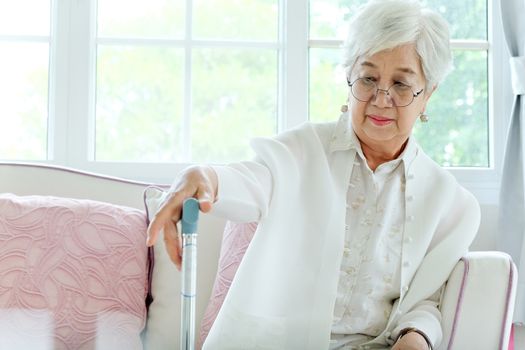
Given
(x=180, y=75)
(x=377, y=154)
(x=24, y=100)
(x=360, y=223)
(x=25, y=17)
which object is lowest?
(x=360, y=223)

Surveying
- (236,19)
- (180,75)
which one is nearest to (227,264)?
(180,75)

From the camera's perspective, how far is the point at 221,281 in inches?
79.5

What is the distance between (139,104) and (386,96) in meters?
1.32

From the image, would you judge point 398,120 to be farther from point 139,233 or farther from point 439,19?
point 139,233

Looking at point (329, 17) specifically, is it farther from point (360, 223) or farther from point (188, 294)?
point (188, 294)

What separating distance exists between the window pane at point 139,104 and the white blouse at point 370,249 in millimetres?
1145

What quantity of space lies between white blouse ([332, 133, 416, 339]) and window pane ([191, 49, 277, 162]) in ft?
3.56

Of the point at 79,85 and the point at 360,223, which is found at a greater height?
the point at 79,85

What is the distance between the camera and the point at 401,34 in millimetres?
1680

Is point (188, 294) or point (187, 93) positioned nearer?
point (188, 294)

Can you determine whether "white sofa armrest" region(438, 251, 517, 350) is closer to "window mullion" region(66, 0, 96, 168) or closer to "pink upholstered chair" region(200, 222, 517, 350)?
"pink upholstered chair" region(200, 222, 517, 350)

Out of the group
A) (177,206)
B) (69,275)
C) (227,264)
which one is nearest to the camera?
(177,206)

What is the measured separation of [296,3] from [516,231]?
3.66ft

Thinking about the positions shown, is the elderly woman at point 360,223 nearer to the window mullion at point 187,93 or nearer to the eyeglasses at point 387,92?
the eyeglasses at point 387,92
